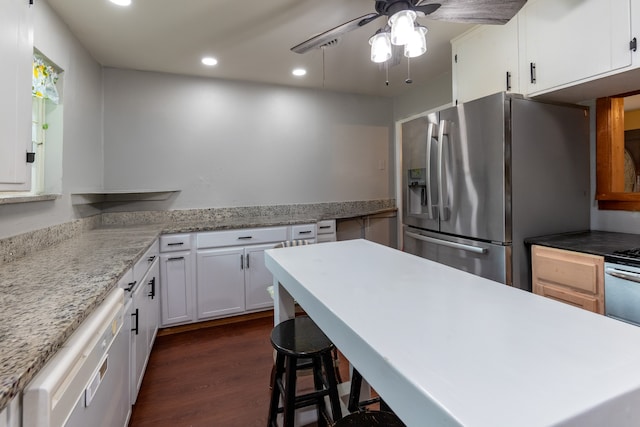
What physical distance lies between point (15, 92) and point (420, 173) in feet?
7.99

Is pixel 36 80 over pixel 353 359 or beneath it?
over

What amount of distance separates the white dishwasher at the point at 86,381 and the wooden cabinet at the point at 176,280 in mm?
1258

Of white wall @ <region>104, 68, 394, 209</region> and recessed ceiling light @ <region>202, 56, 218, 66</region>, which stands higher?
recessed ceiling light @ <region>202, 56, 218, 66</region>

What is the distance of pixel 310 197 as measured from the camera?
12.3 ft

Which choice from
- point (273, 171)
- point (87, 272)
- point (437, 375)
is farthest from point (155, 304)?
point (437, 375)

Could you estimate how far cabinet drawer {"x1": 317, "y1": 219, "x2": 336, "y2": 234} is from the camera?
3205mm

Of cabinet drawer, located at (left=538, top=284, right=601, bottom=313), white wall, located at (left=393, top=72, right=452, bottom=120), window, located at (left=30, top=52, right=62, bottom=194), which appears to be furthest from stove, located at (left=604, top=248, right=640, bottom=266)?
window, located at (left=30, top=52, right=62, bottom=194)

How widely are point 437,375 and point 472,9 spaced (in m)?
1.53

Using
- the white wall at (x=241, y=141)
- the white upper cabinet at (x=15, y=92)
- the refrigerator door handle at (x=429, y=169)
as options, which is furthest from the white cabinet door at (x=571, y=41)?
the white upper cabinet at (x=15, y=92)

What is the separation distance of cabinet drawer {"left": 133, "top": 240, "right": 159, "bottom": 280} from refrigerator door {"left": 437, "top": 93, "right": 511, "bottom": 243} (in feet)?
6.65

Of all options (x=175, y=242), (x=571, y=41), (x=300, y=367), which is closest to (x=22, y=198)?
(x=175, y=242)

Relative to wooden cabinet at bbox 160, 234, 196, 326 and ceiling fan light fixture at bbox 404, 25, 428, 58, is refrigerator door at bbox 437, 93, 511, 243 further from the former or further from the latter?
wooden cabinet at bbox 160, 234, 196, 326

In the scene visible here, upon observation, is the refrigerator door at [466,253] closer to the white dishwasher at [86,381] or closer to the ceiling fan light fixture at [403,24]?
the ceiling fan light fixture at [403,24]

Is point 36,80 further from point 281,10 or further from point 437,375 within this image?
point 437,375
